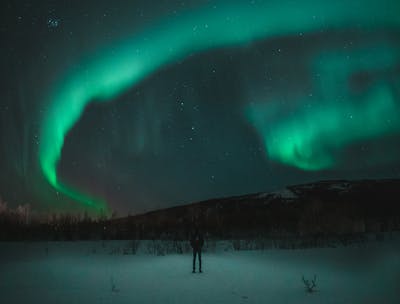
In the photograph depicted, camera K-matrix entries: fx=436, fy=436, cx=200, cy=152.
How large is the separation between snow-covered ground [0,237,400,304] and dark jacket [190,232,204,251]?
3.37 ft

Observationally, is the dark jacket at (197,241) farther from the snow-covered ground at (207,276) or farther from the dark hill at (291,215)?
the snow-covered ground at (207,276)

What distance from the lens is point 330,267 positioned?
18.5 metres

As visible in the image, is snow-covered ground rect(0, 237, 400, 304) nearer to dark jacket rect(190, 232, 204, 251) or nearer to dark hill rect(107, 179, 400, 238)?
dark jacket rect(190, 232, 204, 251)

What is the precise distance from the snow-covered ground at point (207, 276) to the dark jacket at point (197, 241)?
103 centimetres

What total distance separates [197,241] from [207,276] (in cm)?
163

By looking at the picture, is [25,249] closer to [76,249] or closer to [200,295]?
[76,249]

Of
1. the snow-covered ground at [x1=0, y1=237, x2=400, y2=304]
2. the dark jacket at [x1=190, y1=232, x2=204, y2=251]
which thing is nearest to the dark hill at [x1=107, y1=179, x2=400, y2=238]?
the dark jacket at [x1=190, y1=232, x2=204, y2=251]

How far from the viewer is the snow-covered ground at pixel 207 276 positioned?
39.8ft

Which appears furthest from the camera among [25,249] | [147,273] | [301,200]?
[301,200]

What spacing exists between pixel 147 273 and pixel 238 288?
442cm

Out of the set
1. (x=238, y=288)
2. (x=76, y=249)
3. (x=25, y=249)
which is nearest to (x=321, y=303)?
(x=238, y=288)

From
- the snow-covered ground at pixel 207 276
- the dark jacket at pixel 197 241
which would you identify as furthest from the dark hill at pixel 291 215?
the snow-covered ground at pixel 207 276

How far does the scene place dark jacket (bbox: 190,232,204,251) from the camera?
55.0 ft

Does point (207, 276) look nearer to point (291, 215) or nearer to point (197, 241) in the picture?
point (197, 241)
